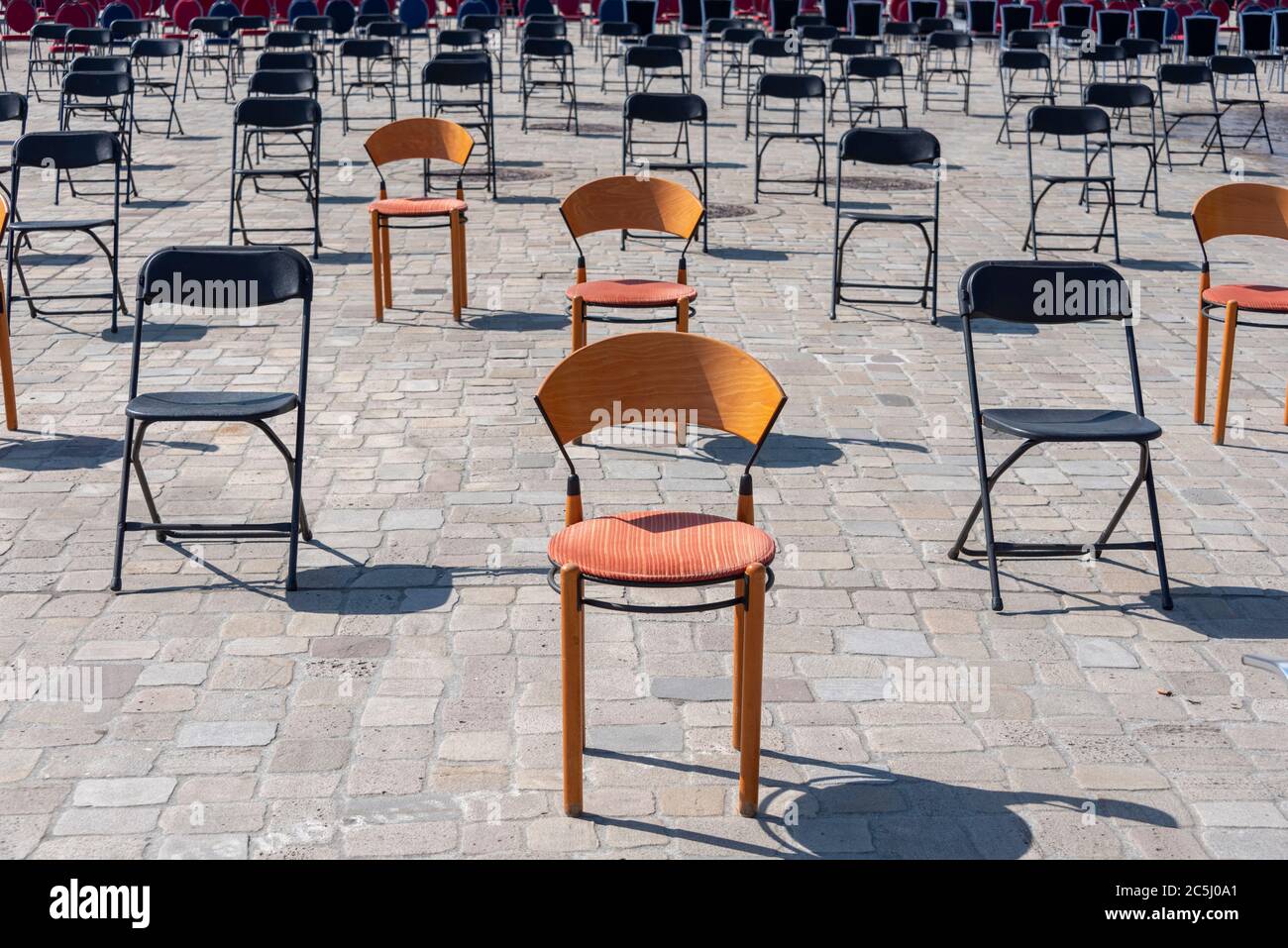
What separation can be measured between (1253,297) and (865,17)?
612 inches


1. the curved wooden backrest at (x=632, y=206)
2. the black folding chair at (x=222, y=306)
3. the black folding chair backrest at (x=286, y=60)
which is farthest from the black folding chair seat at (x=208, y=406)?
the black folding chair backrest at (x=286, y=60)

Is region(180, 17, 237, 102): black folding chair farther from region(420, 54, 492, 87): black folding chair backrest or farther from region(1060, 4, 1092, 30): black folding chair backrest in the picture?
region(1060, 4, 1092, 30): black folding chair backrest

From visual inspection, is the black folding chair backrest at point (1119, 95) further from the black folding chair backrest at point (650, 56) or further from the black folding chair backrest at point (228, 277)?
the black folding chair backrest at point (228, 277)

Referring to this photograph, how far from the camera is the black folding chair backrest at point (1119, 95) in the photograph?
12.7m

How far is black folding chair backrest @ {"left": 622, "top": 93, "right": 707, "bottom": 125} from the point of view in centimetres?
1138

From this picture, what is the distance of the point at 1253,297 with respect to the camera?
→ 22.3 feet

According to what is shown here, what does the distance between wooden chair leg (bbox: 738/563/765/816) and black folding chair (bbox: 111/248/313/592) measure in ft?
6.99

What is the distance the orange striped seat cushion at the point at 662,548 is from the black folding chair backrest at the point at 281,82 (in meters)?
9.65

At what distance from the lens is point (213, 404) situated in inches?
208

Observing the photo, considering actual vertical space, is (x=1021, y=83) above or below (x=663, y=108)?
above

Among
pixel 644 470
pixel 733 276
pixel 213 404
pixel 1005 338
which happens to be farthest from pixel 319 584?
pixel 733 276

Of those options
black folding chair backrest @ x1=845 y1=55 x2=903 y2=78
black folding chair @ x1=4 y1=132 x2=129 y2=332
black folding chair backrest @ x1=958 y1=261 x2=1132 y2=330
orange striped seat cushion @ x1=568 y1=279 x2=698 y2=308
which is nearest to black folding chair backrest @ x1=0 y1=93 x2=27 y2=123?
black folding chair @ x1=4 y1=132 x2=129 y2=332

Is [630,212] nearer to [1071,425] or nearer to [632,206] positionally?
[632,206]

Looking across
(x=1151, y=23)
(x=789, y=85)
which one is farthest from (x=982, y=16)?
(x=789, y=85)
